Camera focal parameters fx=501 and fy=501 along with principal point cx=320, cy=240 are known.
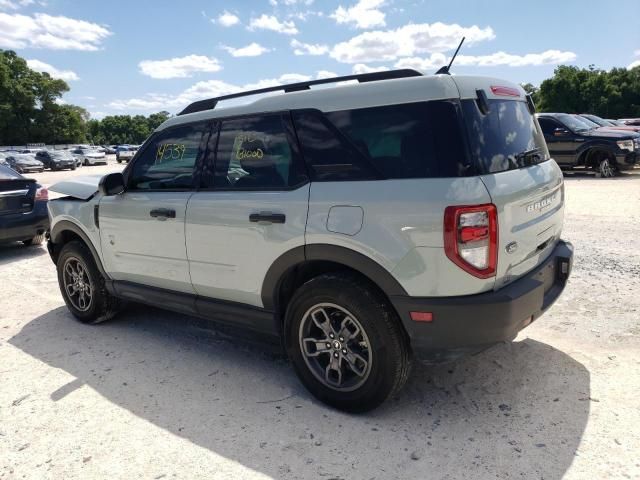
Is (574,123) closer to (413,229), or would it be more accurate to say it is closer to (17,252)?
(413,229)

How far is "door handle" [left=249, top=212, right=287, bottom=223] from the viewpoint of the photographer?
3047 mm

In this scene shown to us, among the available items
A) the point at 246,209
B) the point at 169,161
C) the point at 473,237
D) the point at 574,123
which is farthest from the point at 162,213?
the point at 574,123

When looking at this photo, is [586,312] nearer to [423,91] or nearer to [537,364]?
[537,364]

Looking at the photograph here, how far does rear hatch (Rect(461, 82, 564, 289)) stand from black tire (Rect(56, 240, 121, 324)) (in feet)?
11.5

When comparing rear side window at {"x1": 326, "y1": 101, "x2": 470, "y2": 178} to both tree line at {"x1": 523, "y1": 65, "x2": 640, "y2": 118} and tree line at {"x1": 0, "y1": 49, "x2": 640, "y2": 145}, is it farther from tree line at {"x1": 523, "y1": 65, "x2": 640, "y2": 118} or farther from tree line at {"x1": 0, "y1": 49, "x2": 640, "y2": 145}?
tree line at {"x1": 523, "y1": 65, "x2": 640, "y2": 118}

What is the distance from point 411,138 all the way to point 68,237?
3.76m

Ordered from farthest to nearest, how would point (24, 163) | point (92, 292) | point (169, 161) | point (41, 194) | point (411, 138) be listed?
point (24, 163), point (41, 194), point (92, 292), point (169, 161), point (411, 138)

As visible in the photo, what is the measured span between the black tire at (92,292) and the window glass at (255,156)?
1835 millimetres

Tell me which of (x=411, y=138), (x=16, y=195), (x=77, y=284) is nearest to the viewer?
(x=411, y=138)

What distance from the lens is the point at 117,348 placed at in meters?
4.18

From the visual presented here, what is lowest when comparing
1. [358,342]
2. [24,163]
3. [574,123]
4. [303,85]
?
[358,342]

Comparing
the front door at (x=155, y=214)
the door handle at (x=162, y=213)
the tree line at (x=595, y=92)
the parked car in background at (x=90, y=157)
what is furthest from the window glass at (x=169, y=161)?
the tree line at (x=595, y=92)

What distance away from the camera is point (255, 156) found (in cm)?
331

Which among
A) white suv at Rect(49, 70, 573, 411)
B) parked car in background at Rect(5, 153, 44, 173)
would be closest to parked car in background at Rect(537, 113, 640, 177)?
white suv at Rect(49, 70, 573, 411)
